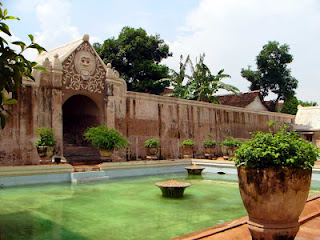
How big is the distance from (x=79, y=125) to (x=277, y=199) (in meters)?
13.4

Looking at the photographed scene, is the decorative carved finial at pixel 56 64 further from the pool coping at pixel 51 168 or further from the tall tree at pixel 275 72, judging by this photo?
the tall tree at pixel 275 72

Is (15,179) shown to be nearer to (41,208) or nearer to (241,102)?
(41,208)

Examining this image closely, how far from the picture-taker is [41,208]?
5484 mm

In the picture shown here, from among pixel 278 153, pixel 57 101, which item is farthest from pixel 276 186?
pixel 57 101

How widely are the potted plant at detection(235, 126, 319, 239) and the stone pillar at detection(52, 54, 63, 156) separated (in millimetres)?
9997

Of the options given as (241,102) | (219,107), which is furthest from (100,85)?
(241,102)

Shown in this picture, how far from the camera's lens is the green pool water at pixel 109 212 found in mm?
4020

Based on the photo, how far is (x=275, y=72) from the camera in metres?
27.0

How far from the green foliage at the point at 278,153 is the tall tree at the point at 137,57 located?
19.5m

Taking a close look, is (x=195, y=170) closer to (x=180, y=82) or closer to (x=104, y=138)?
(x=104, y=138)

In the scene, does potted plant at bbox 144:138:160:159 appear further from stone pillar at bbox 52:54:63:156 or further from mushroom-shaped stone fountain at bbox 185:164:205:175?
stone pillar at bbox 52:54:63:156

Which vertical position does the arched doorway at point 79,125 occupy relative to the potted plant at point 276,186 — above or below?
above

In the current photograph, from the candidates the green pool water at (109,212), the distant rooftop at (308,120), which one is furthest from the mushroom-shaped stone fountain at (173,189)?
the distant rooftop at (308,120)

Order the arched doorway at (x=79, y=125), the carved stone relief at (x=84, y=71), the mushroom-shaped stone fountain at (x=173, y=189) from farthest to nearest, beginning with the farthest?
the arched doorway at (x=79, y=125)
the carved stone relief at (x=84, y=71)
the mushroom-shaped stone fountain at (x=173, y=189)
